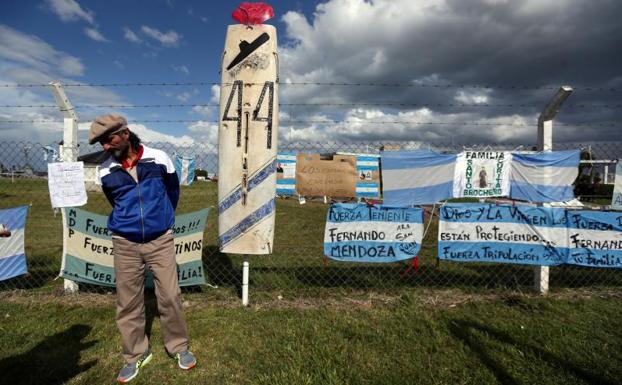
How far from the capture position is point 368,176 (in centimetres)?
474

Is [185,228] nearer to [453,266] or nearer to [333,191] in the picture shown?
[333,191]

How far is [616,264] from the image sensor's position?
4.31 m

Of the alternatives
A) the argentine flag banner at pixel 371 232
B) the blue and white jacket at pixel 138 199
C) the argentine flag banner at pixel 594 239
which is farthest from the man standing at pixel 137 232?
the argentine flag banner at pixel 594 239

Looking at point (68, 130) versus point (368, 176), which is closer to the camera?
point (68, 130)

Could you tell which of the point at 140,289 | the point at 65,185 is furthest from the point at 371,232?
the point at 65,185

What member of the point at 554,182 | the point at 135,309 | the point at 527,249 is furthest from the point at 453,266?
the point at 135,309

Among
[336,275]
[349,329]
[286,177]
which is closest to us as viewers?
[349,329]

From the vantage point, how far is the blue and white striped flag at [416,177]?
4.35 meters

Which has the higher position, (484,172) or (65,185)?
(484,172)

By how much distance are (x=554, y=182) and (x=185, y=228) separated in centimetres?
458

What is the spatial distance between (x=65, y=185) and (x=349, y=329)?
3.63 meters

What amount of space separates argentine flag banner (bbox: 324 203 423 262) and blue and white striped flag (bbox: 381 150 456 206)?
189 millimetres

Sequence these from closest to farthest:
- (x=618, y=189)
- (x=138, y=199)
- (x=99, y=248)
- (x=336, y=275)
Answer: (x=138, y=199)
(x=99, y=248)
(x=336, y=275)
(x=618, y=189)

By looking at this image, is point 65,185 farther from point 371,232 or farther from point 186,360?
point 371,232
